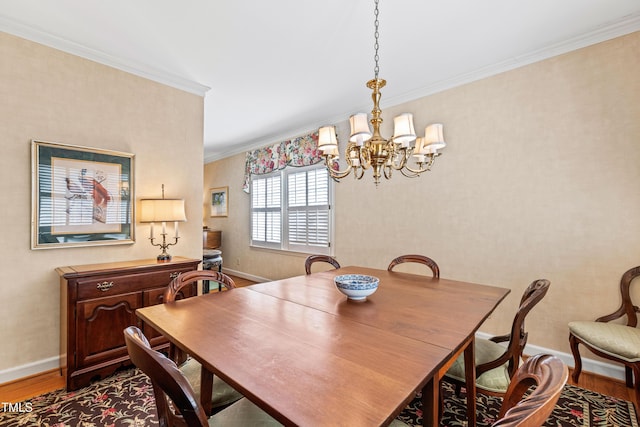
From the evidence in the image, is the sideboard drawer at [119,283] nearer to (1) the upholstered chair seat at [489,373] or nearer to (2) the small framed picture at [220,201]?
(1) the upholstered chair seat at [489,373]

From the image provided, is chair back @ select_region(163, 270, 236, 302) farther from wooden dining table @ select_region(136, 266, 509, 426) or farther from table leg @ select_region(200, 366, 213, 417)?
table leg @ select_region(200, 366, 213, 417)

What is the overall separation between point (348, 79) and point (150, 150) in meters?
2.12

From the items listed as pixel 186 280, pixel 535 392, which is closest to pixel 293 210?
pixel 186 280

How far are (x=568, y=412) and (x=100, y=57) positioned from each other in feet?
14.5

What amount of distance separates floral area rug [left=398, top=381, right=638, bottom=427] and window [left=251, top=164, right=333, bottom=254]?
2568mm

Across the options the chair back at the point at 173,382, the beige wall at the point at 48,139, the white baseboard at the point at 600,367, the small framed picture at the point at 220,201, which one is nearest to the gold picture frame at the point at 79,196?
the beige wall at the point at 48,139

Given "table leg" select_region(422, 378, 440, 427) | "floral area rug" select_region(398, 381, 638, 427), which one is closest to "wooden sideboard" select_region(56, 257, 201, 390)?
"floral area rug" select_region(398, 381, 638, 427)

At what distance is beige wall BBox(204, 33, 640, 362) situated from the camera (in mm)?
2275

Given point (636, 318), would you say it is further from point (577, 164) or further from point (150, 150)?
point (150, 150)

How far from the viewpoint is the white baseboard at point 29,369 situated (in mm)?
2209

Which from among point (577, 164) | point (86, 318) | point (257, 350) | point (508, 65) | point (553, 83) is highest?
point (508, 65)

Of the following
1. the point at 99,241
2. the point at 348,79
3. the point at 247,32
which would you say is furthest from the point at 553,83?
the point at 99,241

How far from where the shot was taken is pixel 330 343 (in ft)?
3.61

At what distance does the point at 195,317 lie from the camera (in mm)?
1373
